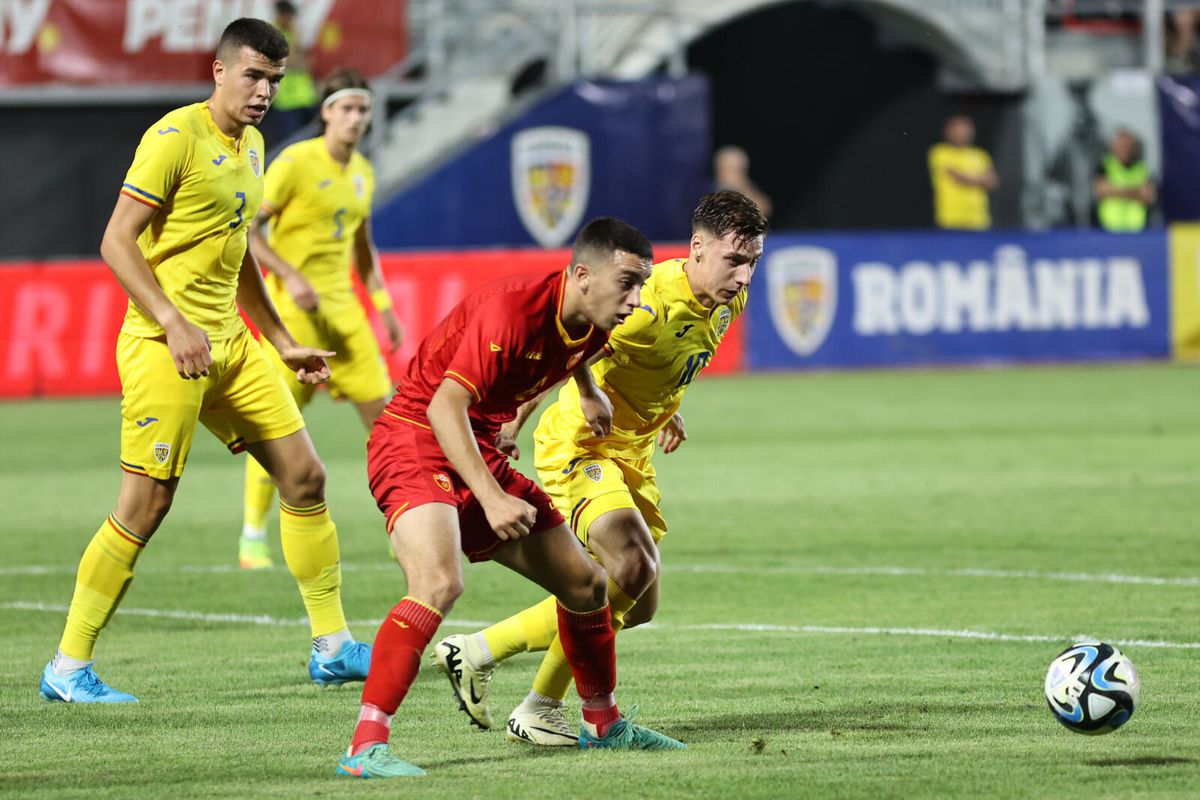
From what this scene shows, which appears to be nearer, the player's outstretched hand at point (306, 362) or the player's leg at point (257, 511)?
the player's outstretched hand at point (306, 362)

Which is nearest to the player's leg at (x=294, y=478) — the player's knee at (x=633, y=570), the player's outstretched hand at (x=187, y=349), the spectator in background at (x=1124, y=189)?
the player's outstretched hand at (x=187, y=349)

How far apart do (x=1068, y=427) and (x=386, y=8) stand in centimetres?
1001

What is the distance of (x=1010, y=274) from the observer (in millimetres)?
22281

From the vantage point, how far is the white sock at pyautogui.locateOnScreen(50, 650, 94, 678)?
700 cm

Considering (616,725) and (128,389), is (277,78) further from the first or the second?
(616,725)

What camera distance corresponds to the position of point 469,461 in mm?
5645

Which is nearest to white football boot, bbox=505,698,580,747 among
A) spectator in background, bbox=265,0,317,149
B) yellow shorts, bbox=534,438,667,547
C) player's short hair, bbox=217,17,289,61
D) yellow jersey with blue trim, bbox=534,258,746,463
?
yellow shorts, bbox=534,438,667,547

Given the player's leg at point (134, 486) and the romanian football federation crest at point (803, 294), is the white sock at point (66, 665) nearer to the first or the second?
the player's leg at point (134, 486)

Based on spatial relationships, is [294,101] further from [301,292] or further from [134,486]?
[134,486]

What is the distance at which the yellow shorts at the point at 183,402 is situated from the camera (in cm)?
707

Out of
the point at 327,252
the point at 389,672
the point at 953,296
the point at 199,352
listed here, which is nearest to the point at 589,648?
the point at 389,672

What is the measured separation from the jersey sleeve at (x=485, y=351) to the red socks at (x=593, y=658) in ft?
2.73

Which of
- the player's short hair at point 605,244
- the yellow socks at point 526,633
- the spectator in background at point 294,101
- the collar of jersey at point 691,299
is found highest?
the spectator in background at point 294,101

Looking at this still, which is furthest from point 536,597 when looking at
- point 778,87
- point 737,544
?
point 778,87
